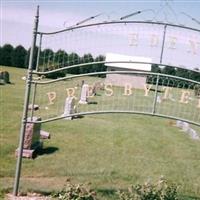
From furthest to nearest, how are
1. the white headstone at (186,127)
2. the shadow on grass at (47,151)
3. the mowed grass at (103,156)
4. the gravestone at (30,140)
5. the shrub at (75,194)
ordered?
1. the white headstone at (186,127)
2. the shadow on grass at (47,151)
3. the gravestone at (30,140)
4. the mowed grass at (103,156)
5. the shrub at (75,194)

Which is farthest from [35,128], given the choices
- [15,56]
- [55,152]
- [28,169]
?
[15,56]

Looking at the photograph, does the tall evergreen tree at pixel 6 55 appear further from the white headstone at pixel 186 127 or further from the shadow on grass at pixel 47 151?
the shadow on grass at pixel 47 151

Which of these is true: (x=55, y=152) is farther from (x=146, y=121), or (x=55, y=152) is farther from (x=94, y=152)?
(x=146, y=121)

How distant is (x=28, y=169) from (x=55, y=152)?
1870 mm

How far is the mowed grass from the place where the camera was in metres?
9.04

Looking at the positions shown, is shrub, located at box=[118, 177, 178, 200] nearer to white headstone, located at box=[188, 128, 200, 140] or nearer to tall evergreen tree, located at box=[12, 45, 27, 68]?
white headstone, located at box=[188, 128, 200, 140]

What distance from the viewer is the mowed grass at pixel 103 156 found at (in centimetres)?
904

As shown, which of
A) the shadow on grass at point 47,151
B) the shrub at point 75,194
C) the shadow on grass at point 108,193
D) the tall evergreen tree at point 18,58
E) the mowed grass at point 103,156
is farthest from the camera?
the tall evergreen tree at point 18,58

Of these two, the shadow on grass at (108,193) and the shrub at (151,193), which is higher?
the shrub at (151,193)

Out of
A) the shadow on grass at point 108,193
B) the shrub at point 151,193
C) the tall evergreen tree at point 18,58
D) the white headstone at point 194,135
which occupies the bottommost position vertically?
the shadow on grass at point 108,193

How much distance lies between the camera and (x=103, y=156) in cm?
1152

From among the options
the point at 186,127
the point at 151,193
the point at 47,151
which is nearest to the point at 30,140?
the point at 47,151

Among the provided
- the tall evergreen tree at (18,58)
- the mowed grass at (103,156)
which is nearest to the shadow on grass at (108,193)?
the mowed grass at (103,156)

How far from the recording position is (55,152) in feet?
37.9
